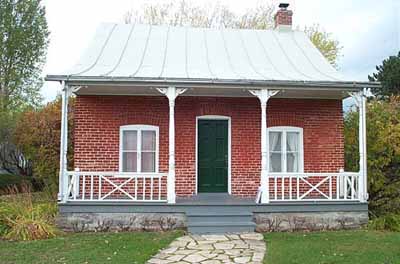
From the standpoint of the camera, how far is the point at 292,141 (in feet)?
44.4

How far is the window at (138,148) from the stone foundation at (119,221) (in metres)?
2.52

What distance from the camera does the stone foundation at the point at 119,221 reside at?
1052 cm

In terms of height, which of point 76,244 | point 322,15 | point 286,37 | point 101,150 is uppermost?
point 322,15

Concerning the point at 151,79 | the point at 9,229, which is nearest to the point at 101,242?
the point at 9,229

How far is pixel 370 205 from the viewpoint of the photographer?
12852 mm

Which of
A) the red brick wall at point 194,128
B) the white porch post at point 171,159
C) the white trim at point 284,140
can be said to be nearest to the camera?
the white porch post at point 171,159

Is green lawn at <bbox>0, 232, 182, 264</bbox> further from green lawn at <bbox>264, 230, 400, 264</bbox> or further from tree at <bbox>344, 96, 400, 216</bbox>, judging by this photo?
tree at <bbox>344, 96, 400, 216</bbox>

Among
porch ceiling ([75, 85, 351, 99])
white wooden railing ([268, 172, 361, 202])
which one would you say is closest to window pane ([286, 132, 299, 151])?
white wooden railing ([268, 172, 361, 202])

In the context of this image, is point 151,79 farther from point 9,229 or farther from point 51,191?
point 51,191

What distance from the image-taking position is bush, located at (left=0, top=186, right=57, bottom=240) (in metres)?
9.79

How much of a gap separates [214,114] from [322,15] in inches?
754

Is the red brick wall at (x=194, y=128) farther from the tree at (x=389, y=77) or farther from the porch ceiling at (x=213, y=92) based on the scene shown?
the tree at (x=389, y=77)

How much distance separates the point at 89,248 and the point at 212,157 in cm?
553

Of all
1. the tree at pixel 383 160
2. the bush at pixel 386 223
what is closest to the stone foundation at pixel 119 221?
the bush at pixel 386 223
